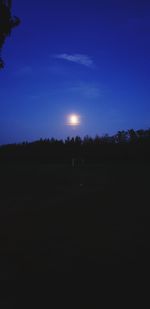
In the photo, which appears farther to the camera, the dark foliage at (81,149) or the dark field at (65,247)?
the dark foliage at (81,149)

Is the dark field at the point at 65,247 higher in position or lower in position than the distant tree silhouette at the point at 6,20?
lower

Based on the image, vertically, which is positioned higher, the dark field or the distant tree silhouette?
the distant tree silhouette

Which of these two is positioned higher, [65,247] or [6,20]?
[6,20]

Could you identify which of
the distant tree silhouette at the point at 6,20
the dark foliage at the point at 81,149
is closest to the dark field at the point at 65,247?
the distant tree silhouette at the point at 6,20

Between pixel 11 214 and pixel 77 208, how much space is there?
2902 mm

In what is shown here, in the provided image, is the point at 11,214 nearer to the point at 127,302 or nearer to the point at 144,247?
the point at 144,247

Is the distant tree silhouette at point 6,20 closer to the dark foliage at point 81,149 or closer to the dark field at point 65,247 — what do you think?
the dark field at point 65,247

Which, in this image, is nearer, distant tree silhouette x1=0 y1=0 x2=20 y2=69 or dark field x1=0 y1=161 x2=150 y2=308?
dark field x1=0 y1=161 x2=150 y2=308

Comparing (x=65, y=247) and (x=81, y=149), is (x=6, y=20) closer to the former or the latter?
(x=65, y=247)

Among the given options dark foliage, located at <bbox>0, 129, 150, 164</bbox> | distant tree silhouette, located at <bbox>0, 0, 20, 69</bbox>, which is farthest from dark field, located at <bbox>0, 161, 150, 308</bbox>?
dark foliage, located at <bbox>0, 129, 150, 164</bbox>

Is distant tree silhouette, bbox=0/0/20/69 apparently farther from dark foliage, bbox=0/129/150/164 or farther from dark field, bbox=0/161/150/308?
dark foliage, bbox=0/129/150/164

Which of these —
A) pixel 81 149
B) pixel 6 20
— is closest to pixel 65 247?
pixel 6 20

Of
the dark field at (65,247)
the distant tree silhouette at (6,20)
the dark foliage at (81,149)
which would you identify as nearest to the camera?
the dark field at (65,247)

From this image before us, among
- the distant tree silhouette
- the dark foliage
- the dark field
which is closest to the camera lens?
the dark field
